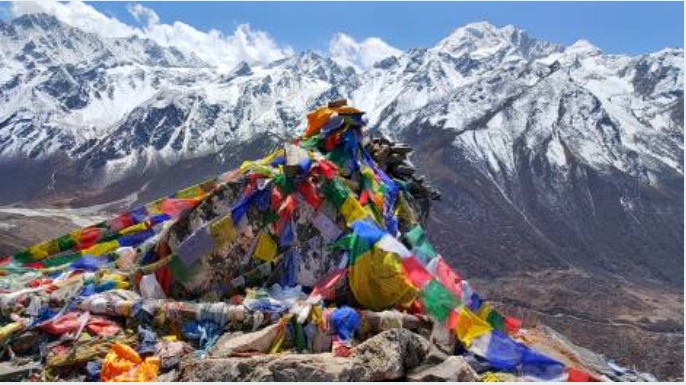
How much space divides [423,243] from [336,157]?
97.1 inches

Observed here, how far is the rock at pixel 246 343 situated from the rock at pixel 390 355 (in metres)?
1.96

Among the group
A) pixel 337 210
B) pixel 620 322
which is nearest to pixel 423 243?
pixel 337 210

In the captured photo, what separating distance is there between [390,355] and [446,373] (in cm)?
75

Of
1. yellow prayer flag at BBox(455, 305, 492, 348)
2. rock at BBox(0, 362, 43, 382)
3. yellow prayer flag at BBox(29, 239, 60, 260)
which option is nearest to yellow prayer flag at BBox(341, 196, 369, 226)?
yellow prayer flag at BBox(455, 305, 492, 348)

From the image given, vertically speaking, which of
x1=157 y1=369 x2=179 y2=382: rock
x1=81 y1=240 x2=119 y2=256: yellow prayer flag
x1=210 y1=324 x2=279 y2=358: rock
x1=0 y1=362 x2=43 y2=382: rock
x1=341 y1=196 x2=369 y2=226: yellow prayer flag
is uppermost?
x1=341 y1=196 x2=369 y2=226: yellow prayer flag

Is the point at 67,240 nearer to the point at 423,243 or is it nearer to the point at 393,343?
the point at 423,243

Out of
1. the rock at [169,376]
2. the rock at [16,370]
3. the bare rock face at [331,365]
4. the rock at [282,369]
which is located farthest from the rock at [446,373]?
the rock at [16,370]

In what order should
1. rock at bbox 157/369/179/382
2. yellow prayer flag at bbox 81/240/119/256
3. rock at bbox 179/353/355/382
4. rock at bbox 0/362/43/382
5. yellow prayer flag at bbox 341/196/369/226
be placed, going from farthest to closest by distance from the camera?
1. yellow prayer flag at bbox 81/240/119/256
2. yellow prayer flag at bbox 341/196/369/226
3. rock at bbox 0/362/43/382
4. rock at bbox 157/369/179/382
5. rock at bbox 179/353/355/382

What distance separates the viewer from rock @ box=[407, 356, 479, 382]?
10820 millimetres

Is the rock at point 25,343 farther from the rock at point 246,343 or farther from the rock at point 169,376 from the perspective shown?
the rock at point 246,343

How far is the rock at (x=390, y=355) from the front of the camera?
422 inches

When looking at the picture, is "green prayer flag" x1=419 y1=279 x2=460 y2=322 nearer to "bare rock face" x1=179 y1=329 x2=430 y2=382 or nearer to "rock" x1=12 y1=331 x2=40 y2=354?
"bare rock face" x1=179 y1=329 x2=430 y2=382

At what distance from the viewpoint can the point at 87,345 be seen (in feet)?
41.8

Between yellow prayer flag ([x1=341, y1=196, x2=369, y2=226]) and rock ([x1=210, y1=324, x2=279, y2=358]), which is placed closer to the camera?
rock ([x1=210, y1=324, x2=279, y2=358])
